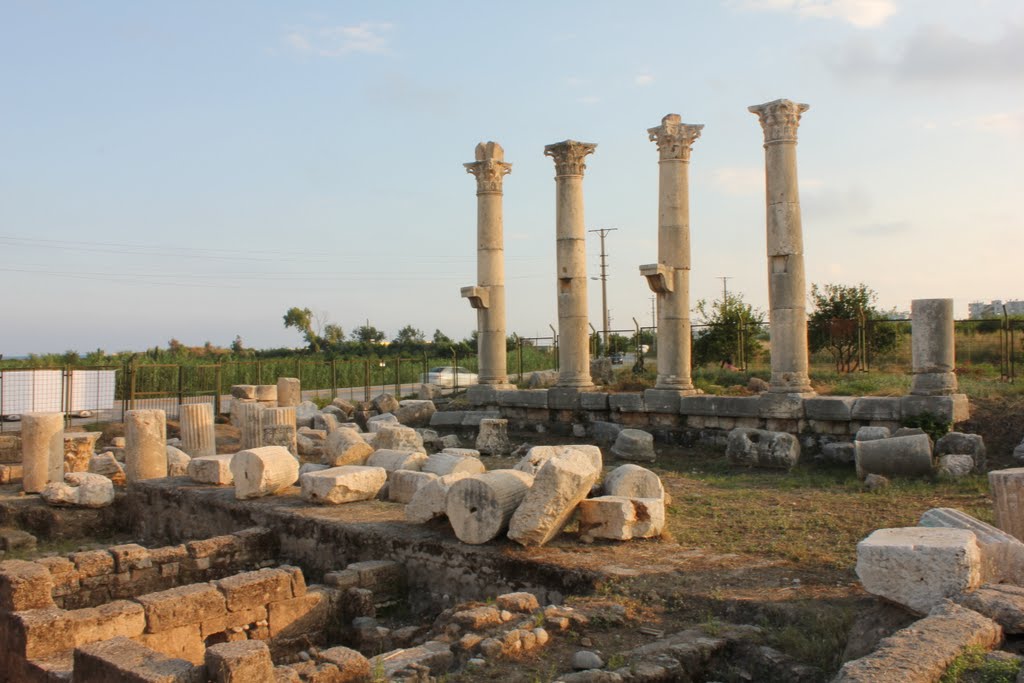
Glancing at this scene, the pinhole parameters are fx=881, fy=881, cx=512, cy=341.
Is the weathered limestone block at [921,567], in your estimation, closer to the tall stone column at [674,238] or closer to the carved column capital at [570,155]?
the tall stone column at [674,238]

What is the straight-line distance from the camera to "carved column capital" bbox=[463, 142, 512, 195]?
68.5 feet

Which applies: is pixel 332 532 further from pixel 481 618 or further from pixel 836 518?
pixel 836 518

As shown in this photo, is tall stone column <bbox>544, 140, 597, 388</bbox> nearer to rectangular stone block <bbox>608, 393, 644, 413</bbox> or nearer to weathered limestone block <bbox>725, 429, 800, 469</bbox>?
rectangular stone block <bbox>608, 393, 644, 413</bbox>

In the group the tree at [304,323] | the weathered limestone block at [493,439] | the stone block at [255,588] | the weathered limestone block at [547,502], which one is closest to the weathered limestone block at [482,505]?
the weathered limestone block at [547,502]

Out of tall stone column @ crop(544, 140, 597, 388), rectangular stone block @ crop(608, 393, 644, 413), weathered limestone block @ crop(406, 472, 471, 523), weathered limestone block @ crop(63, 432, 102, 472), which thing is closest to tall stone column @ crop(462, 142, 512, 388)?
tall stone column @ crop(544, 140, 597, 388)

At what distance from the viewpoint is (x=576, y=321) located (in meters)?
19.6

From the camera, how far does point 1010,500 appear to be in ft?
25.3

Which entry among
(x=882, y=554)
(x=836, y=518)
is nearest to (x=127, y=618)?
(x=882, y=554)

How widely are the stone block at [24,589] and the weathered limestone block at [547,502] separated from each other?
421 cm

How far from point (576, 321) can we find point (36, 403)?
13.0 m

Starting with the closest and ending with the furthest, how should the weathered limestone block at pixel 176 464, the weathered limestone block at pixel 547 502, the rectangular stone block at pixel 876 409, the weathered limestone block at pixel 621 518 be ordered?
1. the weathered limestone block at pixel 547 502
2. the weathered limestone block at pixel 621 518
3. the rectangular stone block at pixel 876 409
4. the weathered limestone block at pixel 176 464

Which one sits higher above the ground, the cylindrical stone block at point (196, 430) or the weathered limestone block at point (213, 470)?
the cylindrical stone block at point (196, 430)

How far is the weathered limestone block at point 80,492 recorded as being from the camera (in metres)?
13.5

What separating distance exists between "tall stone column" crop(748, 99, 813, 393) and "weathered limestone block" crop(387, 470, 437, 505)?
7324 millimetres
